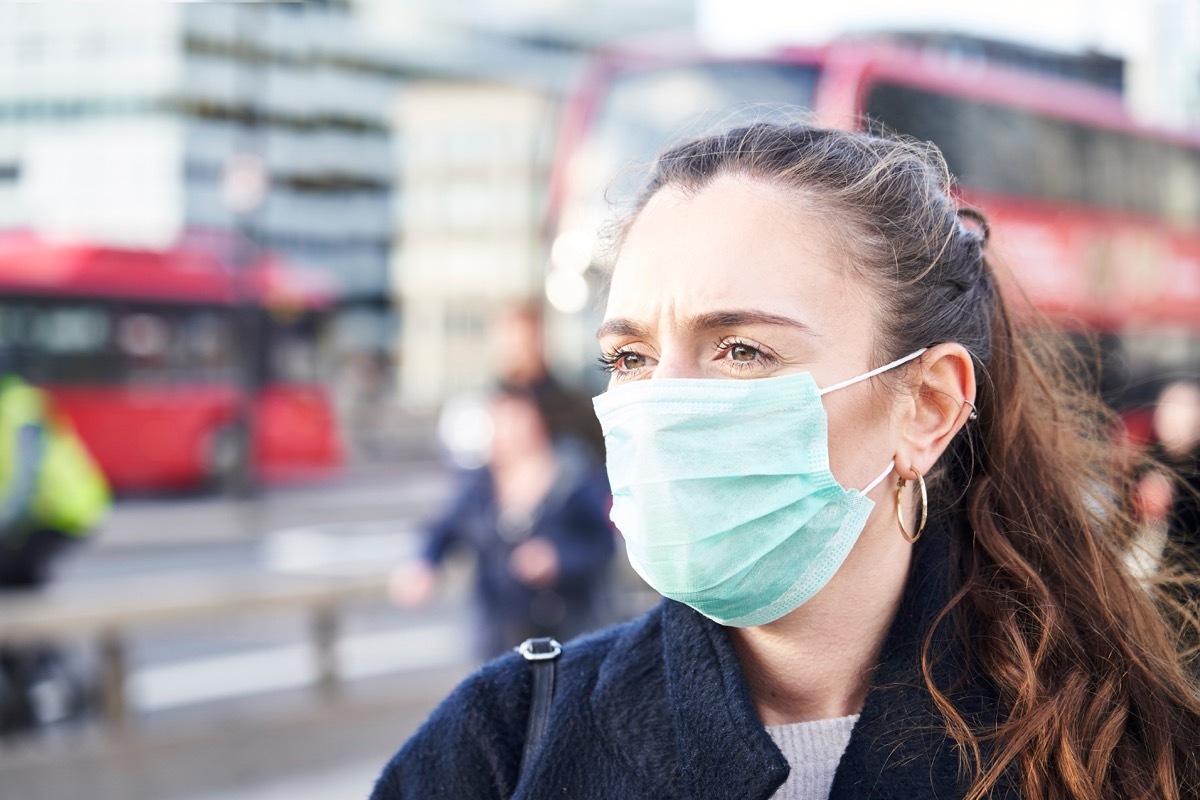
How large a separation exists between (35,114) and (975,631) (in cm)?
1150

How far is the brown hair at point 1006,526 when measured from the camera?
1676 millimetres

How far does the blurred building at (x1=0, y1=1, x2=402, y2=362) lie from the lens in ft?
42.0

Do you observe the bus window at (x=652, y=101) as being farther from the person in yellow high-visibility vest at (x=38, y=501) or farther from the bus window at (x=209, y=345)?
the bus window at (x=209, y=345)

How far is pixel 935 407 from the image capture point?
185cm

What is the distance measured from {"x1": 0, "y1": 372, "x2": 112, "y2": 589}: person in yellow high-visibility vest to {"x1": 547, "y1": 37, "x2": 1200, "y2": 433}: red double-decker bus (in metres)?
3.31

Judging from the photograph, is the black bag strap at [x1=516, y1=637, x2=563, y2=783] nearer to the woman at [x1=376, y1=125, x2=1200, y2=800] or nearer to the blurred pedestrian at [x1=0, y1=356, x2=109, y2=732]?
the woman at [x1=376, y1=125, x2=1200, y2=800]

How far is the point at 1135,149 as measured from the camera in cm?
1191

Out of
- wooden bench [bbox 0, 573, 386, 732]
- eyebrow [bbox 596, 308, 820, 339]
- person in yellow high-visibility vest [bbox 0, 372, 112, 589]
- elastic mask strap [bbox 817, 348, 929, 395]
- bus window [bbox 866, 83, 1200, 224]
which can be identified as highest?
bus window [bbox 866, 83, 1200, 224]

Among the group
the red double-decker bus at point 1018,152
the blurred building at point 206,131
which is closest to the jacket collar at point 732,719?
the red double-decker bus at point 1018,152

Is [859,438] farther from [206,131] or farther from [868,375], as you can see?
[206,131]

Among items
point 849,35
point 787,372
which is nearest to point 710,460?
point 787,372

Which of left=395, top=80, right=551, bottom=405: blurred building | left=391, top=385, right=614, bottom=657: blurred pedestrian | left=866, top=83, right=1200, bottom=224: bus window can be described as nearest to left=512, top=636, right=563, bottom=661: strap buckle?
left=391, top=385, right=614, bottom=657: blurred pedestrian

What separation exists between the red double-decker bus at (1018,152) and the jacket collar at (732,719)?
613 cm

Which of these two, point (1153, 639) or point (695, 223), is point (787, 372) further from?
point (1153, 639)
